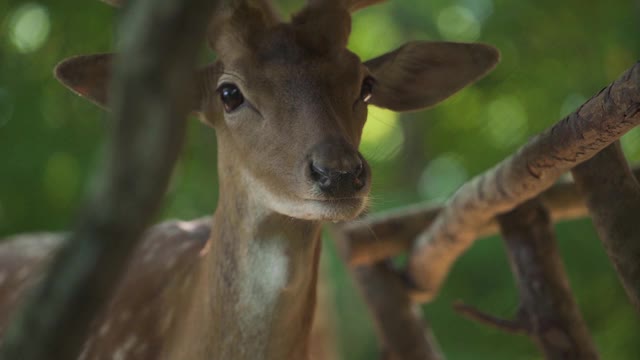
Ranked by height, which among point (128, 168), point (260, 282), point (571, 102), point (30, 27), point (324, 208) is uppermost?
point (128, 168)

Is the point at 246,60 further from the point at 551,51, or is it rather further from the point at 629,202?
the point at 551,51

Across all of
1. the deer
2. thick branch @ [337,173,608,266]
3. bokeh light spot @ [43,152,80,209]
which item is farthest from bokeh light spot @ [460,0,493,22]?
the deer

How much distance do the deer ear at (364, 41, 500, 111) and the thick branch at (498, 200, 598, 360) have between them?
46cm

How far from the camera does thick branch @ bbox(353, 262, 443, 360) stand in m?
4.13

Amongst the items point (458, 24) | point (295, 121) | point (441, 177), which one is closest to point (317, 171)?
point (295, 121)

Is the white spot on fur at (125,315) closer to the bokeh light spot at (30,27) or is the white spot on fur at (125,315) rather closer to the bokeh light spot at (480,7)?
the bokeh light spot at (30,27)

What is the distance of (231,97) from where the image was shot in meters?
2.87

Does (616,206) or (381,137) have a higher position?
(616,206)

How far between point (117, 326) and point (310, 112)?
108 centimetres

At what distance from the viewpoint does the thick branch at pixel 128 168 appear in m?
1.17

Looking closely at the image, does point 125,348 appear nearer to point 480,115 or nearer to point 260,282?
point 260,282

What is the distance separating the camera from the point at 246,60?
2848 mm

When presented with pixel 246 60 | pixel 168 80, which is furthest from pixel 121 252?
pixel 246 60

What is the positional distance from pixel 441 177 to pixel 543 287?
3.86 m
